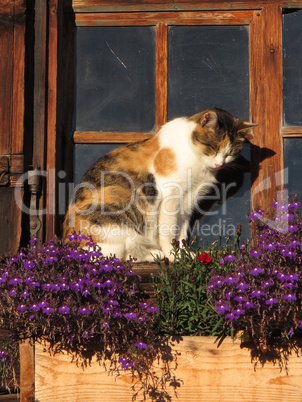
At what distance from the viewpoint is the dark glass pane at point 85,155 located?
389 centimetres

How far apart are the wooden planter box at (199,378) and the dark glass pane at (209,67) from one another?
1.40m

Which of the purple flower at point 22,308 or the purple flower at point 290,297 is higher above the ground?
the purple flower at point 290,297

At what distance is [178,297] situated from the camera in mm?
3129

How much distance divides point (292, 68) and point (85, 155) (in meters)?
1.13

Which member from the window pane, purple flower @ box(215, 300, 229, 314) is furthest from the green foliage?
the window pane

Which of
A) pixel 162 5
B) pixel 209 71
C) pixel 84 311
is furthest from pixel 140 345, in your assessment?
pixel 162 5

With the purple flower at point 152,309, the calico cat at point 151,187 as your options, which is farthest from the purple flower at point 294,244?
the calico cat at point 151,187

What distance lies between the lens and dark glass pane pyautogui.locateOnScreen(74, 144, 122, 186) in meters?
3.89

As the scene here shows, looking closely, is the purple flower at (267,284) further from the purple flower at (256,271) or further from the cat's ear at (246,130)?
the cat's ear at (246,130)

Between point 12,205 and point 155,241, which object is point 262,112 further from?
point 12,205

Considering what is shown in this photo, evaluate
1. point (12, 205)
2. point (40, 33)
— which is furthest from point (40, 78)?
point (12, 205)

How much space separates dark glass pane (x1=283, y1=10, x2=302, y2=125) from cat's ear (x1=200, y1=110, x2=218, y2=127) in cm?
35

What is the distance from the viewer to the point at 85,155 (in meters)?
3.89

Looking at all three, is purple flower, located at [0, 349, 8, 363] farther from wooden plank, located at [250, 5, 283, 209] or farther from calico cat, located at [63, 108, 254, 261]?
wooden plank, located at [250, 5, 283, 209]
